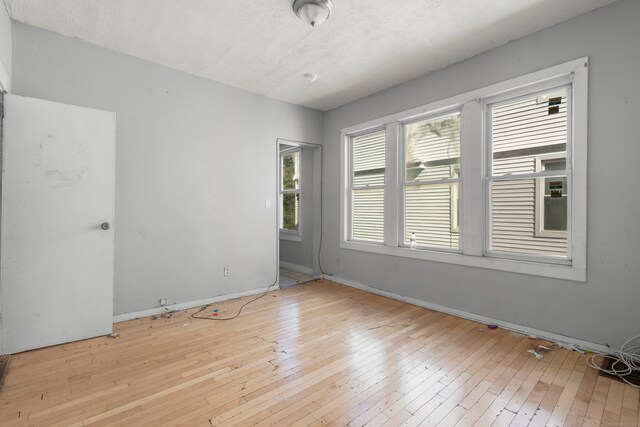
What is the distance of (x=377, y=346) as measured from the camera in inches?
106

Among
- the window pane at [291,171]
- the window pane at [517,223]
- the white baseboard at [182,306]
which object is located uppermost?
the window pane at [291,171]

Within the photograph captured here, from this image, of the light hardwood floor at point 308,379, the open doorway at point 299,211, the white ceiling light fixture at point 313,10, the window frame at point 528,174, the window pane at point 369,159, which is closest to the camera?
the light hardwood floor at point 308,379

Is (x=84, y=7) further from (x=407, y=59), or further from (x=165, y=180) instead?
(x=407, y=59)

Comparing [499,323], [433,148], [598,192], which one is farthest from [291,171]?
[598,192]

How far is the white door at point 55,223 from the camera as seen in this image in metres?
2.47

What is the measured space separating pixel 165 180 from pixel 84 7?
168cm

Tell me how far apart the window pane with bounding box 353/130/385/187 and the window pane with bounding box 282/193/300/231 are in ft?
5.02

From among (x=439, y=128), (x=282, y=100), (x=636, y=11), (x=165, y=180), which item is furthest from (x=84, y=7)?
(x=636, y=11)

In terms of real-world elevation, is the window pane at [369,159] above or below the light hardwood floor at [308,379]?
above

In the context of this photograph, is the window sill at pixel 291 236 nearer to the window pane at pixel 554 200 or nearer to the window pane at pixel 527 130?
the window pane at pixel 527 130

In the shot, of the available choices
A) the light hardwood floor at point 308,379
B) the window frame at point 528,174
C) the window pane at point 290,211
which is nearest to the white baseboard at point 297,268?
the window pane at point 290,211

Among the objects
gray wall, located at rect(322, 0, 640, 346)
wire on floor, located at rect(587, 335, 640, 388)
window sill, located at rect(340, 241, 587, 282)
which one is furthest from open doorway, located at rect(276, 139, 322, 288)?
wire on floor, located at rect(587, 335, 640, 388)

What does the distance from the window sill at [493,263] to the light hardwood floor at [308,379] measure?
2.09 feet

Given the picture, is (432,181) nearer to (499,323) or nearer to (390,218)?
(390,218)
